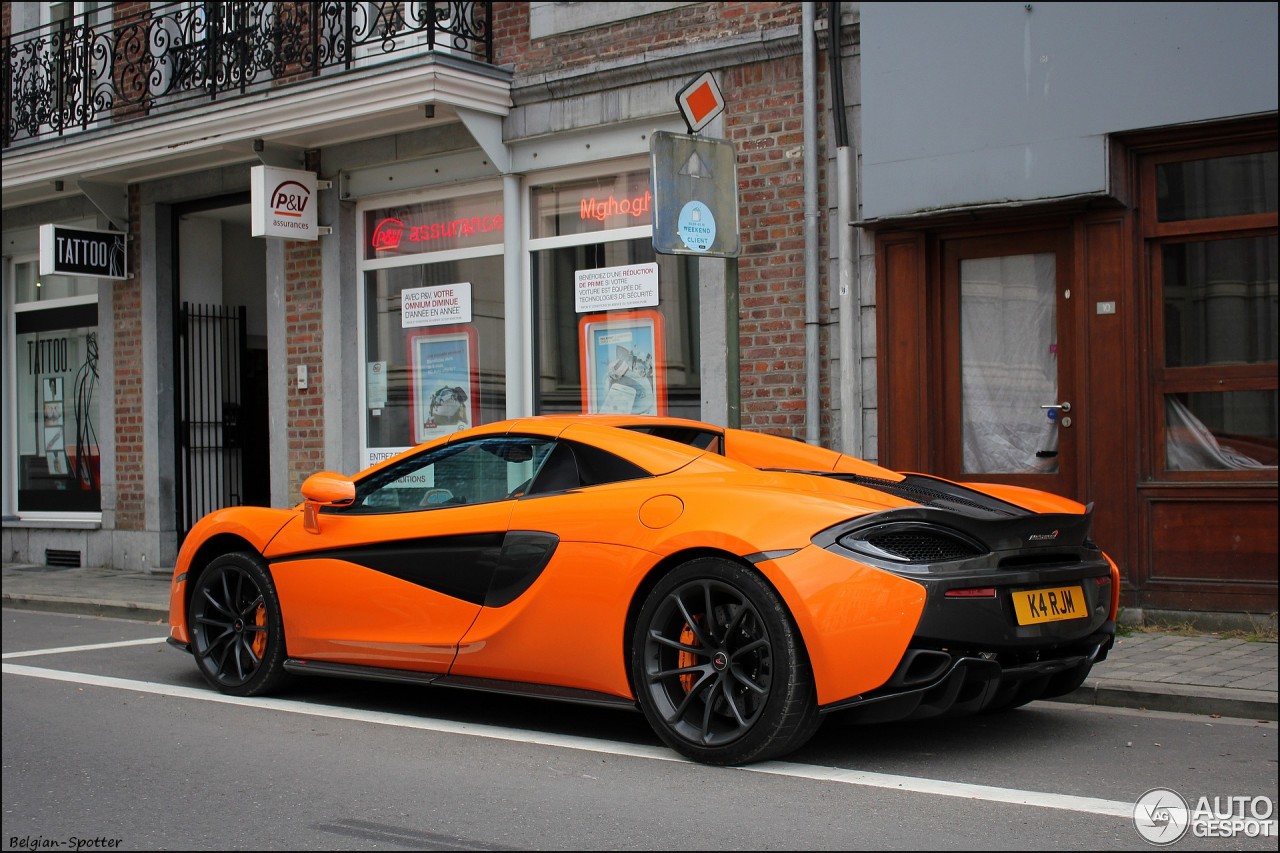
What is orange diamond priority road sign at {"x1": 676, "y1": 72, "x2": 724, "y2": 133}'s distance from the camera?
812cm

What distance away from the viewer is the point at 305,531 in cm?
672

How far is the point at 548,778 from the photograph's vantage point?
16.9ft

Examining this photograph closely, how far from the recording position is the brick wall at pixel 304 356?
527 inches

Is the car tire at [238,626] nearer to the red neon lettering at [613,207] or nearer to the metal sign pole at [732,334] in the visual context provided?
the metal sign pole at [732,334]

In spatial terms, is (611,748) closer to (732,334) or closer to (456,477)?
(456,477)

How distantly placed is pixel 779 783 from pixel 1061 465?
4.96m

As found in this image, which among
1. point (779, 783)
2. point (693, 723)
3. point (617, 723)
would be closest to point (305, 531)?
point (617, 723)

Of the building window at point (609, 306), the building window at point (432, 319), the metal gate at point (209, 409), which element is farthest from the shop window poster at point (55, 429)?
the building window at point (609, 306)

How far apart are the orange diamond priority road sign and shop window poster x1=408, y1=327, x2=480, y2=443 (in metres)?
4.66

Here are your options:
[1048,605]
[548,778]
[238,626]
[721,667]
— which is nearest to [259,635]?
[238,626]

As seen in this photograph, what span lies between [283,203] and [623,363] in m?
3.88

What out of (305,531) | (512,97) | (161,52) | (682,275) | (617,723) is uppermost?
(161,52)

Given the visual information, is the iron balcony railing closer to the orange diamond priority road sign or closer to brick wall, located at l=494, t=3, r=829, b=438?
brick wall, located at l=494, t=3, r=829, b=438

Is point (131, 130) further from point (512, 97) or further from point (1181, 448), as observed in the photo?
point (1181, 448)
